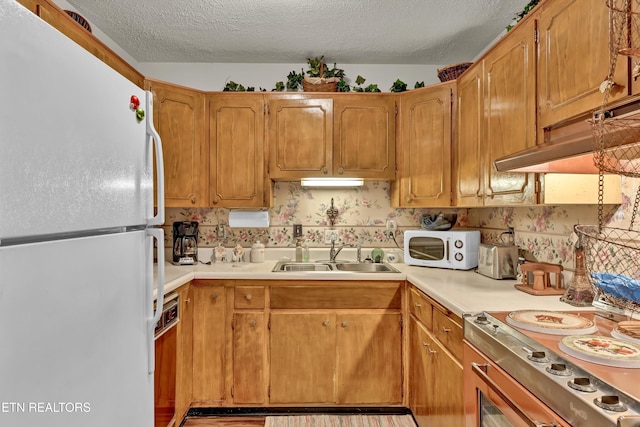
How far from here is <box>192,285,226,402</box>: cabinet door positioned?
2.39 metres

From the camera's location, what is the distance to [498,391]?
118cm

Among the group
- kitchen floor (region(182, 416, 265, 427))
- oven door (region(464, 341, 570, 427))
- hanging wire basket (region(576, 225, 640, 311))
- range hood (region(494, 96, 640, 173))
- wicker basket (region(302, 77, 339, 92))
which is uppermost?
wicker basket (region(302, 77, 339, 92))

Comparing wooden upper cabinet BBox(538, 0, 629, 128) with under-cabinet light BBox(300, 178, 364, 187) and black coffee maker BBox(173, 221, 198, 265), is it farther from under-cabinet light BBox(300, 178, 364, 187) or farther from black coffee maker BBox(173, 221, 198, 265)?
black coffee maker BBox(173, 221, 198, 265)

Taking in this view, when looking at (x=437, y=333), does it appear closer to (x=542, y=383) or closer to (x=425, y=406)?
(x=425, y=406)

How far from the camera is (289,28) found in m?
2.47

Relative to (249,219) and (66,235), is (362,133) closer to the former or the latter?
(249,219)

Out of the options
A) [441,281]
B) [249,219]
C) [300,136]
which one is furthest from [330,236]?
[441,281]

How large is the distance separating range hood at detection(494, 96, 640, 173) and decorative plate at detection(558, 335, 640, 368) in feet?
1.77

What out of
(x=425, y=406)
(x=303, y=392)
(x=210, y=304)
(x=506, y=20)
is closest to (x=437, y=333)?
(x=425, y=406)

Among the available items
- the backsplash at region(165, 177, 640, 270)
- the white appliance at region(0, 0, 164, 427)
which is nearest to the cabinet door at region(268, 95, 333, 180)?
→ the backsplash at region(165, 177, 640, 270)

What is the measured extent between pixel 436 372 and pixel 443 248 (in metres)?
0.90

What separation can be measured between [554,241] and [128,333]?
81.3 inches

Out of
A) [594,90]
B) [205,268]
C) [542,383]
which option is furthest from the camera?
[205,268]

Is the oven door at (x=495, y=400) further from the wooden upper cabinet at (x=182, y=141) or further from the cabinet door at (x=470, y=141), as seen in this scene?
the wooden upper cabinet at (x=182, y=141)
